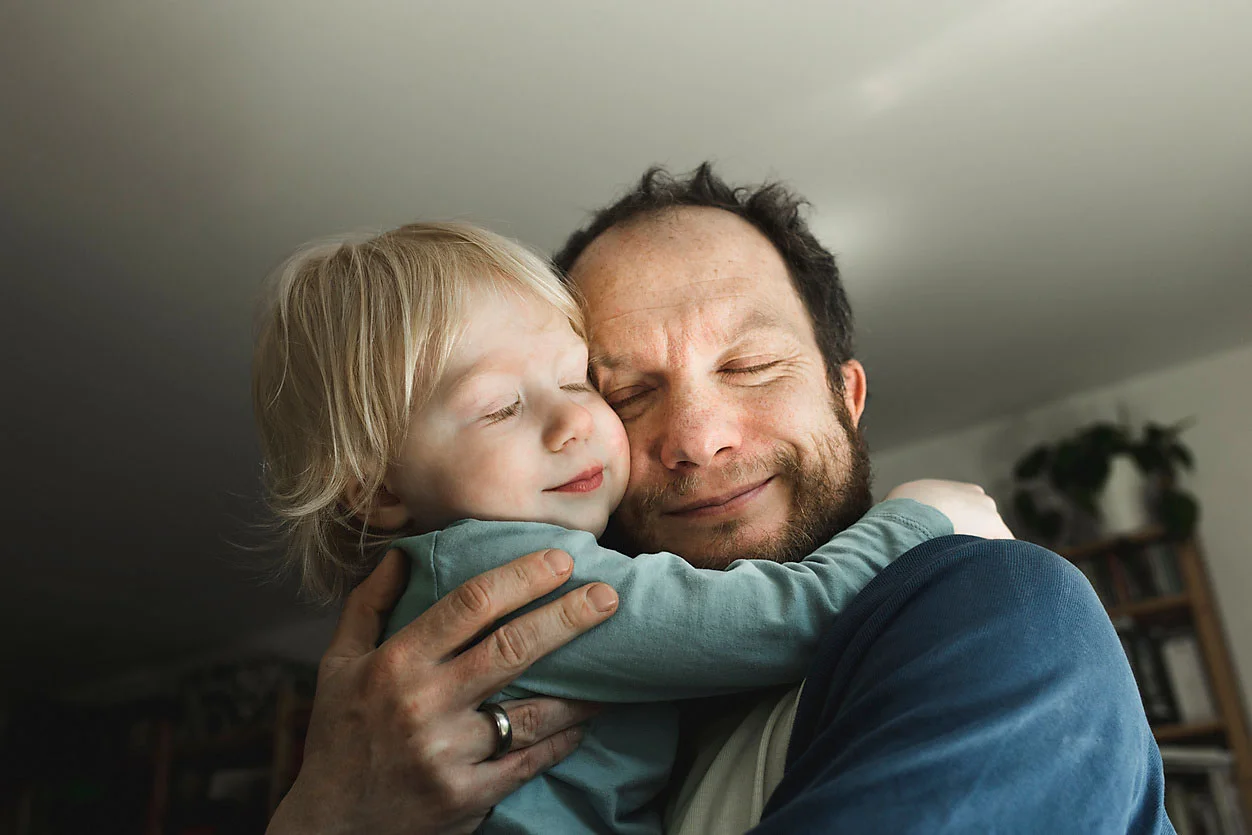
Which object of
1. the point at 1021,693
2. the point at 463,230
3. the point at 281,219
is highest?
the point at 281,219

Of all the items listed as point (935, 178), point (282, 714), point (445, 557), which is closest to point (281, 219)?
point (935, 178)

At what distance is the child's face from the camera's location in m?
1.07

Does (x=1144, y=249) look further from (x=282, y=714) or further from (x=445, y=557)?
(x=282, y=714)

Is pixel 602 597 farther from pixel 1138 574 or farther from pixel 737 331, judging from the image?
pixel 1138 574

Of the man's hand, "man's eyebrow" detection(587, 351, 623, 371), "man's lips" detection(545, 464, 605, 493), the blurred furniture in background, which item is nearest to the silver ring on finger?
the man's hand

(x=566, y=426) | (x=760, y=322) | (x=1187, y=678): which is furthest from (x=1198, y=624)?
(x=566, y=426)

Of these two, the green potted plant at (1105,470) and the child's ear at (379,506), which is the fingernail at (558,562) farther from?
the green potted plant at (1105,470)

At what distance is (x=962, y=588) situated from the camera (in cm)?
68

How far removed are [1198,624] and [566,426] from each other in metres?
3.97

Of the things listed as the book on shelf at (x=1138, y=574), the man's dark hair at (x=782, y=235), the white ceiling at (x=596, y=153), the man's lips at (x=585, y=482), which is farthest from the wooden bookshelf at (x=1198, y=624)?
the man's lips at (x=585, y=482)

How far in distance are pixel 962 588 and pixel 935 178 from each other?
8.85 ft

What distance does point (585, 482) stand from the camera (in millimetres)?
1135

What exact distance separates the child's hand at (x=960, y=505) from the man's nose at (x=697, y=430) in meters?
0.20

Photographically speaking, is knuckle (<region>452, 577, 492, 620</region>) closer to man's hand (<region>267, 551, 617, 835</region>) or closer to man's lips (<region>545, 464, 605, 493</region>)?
man's hand (<region>267, 551, 617, 835</region>)
